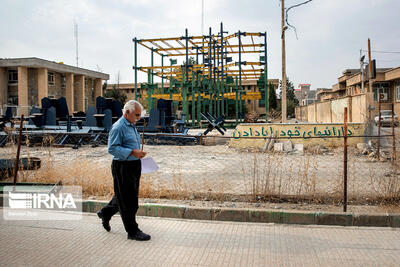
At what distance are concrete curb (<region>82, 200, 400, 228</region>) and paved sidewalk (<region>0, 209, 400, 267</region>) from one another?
0.58 feet

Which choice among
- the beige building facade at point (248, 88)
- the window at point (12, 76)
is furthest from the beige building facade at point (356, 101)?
the window at point (12, 76)

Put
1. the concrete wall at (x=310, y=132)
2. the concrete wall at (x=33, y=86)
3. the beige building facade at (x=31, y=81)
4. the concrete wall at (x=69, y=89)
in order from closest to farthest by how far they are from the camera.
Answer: the concrete wall at (x=310, y=132)
the beige building facade at (x=31, y=81)
the concrete wall at (x=33, y=86)
the concrete wall at (x=69, y=89)

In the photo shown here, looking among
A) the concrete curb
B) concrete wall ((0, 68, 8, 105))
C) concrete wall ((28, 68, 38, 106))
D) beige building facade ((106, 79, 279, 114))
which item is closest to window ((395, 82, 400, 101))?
beige building facade ((106, 79, 279, 114))

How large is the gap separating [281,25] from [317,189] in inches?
519

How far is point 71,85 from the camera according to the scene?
4078cm

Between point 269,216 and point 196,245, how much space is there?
1.52 m

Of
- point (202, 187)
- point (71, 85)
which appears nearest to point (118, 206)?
point (202, 187)

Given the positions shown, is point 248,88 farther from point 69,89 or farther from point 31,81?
point 31,81

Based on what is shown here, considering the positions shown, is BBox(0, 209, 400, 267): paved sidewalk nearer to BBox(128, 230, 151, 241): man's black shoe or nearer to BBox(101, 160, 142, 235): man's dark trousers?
BBox(128, 230, 151, 241): man's black shoe

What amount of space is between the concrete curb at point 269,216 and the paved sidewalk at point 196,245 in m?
0.18

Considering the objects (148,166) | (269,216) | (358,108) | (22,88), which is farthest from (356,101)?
(22,88)

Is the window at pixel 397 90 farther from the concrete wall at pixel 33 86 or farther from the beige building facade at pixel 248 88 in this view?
the concrete wall at pixel 33 86

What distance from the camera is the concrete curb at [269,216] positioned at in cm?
513

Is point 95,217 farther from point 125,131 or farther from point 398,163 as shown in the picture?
point 398,163
